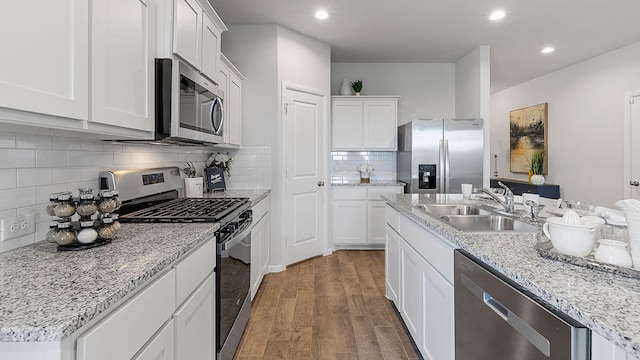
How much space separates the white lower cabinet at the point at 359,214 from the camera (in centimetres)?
448

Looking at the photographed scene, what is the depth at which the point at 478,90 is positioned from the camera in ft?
14.4

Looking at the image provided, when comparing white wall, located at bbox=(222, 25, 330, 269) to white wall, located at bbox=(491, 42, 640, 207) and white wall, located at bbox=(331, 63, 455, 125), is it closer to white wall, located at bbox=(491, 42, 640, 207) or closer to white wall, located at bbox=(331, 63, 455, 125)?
white wall, located at bbox=(331, 63, 455, 125)

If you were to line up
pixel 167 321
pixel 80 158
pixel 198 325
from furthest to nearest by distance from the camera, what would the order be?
pixel 80 158, pixel 198 325, pixel 167 321

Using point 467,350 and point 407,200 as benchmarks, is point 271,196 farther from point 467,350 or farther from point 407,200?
point 467,350

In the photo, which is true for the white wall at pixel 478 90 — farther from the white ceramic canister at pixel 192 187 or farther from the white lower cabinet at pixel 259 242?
the white ceramic canister at pixel 192 187

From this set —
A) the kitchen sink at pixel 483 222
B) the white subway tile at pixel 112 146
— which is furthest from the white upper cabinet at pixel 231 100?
the kitchen sink at pixel 483 222

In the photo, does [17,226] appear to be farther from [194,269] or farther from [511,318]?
[511,318]

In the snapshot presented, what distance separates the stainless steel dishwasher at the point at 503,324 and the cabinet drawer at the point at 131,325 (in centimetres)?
107

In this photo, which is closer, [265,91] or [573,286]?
[573,286]

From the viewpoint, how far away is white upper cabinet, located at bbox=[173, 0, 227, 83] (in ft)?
5.84

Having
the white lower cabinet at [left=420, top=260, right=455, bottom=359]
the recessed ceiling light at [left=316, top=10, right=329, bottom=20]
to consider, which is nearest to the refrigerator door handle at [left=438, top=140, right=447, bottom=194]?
the recessed ceiling light at [left=316, top=10, right=329, bottom=20]

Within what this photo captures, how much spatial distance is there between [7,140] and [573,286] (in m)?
1.84

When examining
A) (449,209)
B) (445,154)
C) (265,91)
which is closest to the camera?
(449,209)

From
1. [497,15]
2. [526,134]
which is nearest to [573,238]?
[497,15]
